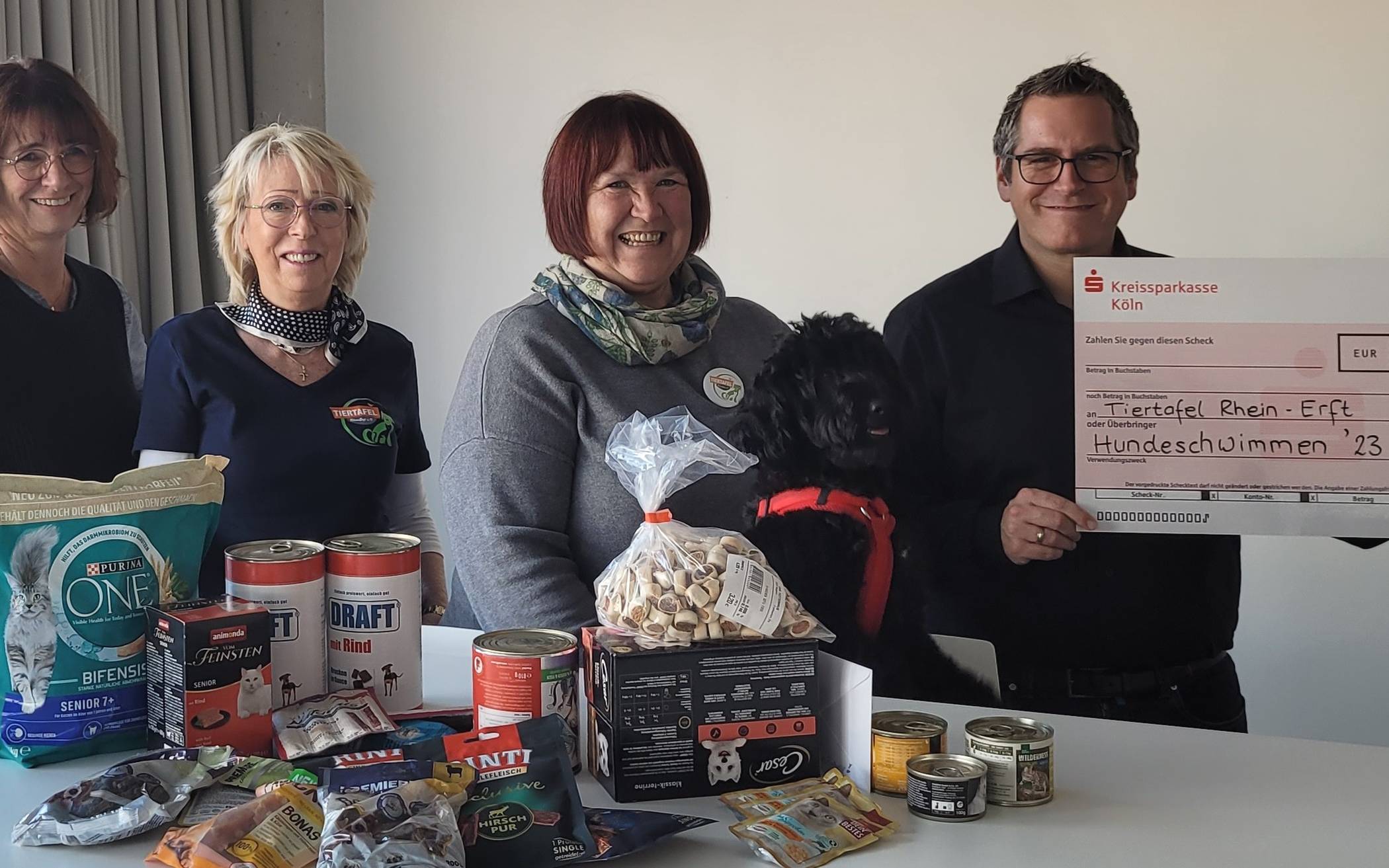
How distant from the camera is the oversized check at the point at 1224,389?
4.98ft

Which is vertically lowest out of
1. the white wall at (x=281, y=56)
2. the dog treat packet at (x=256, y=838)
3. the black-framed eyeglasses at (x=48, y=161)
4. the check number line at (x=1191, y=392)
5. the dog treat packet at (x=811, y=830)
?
the dog treat packet at (x=811, y=830)

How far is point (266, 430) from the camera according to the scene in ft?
5.94

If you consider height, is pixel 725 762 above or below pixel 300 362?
below

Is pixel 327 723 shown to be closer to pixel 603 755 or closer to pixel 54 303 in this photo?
pixel 603 755

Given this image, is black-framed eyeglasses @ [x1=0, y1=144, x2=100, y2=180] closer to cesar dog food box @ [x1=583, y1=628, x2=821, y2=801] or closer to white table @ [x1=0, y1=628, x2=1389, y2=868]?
white table @ [x1=0, y1=628, x2=1389, y2=868]

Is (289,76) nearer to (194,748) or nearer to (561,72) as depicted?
(561,72)

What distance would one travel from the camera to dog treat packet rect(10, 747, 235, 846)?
0.94m

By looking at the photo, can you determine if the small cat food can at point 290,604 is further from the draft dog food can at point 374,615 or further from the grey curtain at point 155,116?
the grey curtain at point 155,116

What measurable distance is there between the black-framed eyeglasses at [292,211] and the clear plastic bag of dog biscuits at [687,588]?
1077 millimetres

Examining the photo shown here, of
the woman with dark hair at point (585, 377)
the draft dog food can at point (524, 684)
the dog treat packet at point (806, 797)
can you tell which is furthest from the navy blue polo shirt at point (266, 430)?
the dog treat packet at point (806, 797)

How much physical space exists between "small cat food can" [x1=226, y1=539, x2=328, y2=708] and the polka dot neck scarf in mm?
808

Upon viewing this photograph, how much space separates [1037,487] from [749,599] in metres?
1.04

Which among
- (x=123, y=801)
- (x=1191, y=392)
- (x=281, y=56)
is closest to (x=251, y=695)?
(x=123, y=801)

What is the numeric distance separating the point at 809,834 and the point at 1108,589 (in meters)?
1.14
